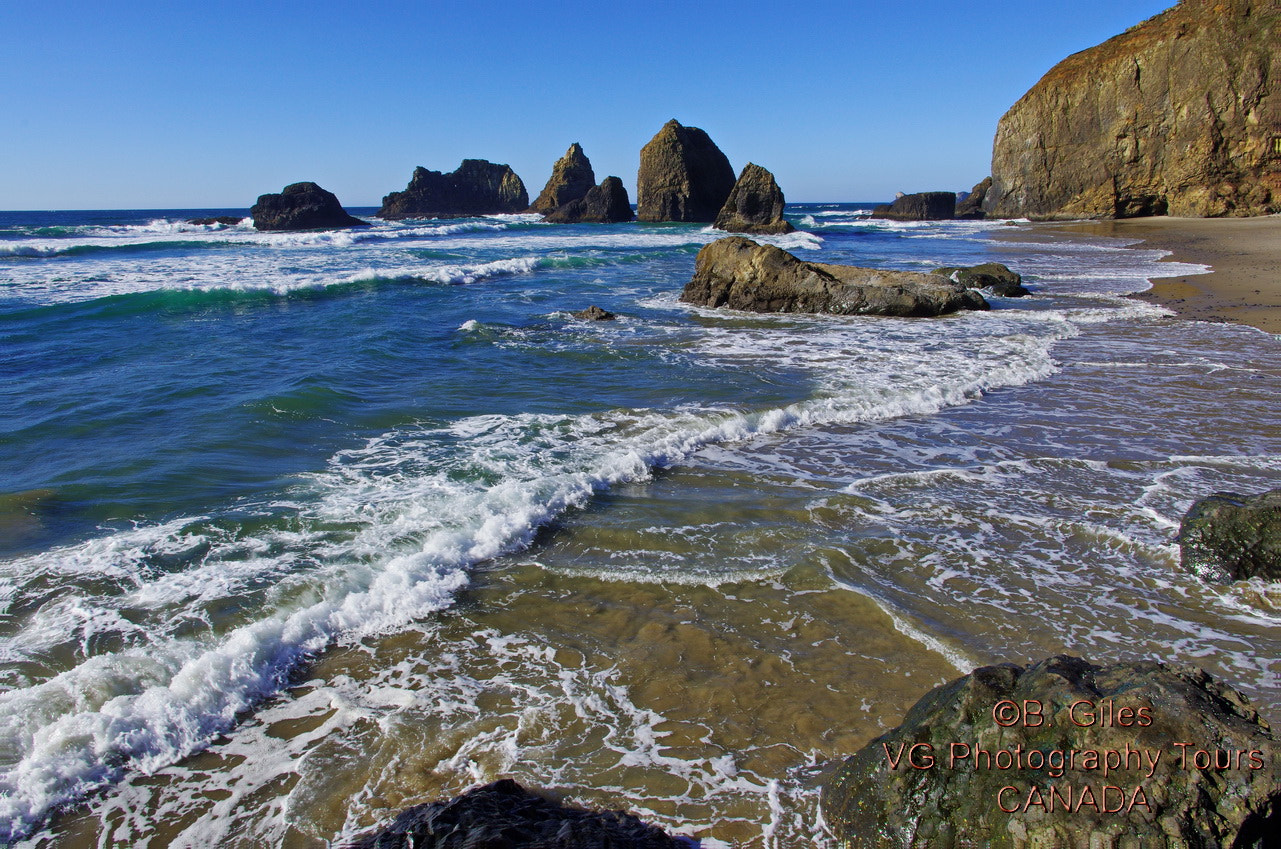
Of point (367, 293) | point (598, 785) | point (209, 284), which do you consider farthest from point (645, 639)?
point (209, 284)

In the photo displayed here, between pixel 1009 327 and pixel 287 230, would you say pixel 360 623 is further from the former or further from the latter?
pixel 287 230

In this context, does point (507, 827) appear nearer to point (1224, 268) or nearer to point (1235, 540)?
point (1235, 540)

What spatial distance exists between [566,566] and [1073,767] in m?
3.15

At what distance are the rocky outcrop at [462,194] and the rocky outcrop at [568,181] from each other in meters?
14.9

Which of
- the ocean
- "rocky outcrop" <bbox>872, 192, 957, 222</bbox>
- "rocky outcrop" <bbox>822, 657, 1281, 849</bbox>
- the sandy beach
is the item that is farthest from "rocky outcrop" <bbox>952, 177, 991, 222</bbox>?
"rocky outcrop" <bbox>822, 657, 1281, 849</bbox>

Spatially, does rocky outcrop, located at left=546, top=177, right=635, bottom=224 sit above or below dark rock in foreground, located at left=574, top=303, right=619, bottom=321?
above

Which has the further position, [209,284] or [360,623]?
[209,284]

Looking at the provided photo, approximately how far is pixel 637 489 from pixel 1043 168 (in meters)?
56.4

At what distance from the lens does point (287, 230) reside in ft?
178

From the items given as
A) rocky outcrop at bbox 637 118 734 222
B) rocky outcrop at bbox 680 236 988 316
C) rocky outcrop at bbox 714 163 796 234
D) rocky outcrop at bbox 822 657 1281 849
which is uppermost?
rocky outcrop at bbox 637 118 734 222

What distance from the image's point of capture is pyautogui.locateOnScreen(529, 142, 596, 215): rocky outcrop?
235 feet

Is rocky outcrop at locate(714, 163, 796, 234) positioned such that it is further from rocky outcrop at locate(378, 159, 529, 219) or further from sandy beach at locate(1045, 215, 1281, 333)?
rocky outcrop at locate(378, 159, 529, 219)

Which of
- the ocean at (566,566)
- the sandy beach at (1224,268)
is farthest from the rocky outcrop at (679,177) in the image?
the ocean at (566,566)

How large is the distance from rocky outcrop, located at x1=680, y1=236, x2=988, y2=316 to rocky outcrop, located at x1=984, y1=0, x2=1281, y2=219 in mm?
32723
